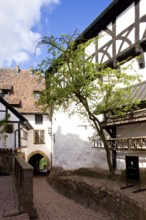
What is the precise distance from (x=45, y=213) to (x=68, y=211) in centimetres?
115

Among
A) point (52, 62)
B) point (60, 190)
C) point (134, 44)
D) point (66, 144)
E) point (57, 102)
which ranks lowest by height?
point (60, 190)

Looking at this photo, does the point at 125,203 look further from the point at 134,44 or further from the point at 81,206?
the point at 134,44

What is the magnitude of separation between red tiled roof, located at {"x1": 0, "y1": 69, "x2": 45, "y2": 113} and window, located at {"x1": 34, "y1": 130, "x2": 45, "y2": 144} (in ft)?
7.18

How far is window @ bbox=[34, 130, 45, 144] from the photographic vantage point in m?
27.1

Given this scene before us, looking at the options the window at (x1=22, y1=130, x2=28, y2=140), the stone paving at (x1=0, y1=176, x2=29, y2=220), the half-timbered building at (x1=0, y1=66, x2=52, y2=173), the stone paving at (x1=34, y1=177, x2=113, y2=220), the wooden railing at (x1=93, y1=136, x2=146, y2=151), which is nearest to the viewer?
the stone paving at (x1=0, y1=176, x2=29, y2=220)

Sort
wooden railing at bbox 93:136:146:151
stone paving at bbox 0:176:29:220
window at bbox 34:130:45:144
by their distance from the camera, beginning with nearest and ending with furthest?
stone paving at bbox 0:176:29:220 → wooden railing at bbox 93:136:146:151 → window at bbox 34:130:45:144

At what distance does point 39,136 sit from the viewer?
27.2 meters

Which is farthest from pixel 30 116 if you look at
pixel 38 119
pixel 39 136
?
pixel 39 136

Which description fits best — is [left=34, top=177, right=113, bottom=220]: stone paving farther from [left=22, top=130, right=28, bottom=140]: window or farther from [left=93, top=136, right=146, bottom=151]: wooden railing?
[left=22, top=130, right=28, bottom=140]: window

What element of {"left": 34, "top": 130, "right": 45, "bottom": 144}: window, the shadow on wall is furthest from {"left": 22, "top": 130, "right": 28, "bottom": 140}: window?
the shadow on wall

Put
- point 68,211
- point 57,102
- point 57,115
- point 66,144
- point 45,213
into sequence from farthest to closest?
point 57,115 → point 66,144 → point 57,102 → point 68,211 → point 45,213

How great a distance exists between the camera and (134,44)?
11.1 m

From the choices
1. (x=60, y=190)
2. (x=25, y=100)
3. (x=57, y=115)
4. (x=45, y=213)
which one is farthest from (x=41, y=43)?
(x=25, y=100)

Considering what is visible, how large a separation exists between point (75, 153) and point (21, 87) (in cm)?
1432
